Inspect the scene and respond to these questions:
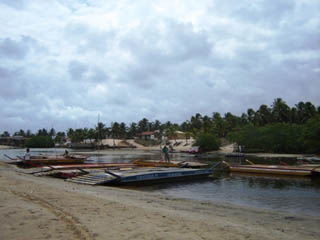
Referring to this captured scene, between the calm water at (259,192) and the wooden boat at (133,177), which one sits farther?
the wooden boat at (133,177)

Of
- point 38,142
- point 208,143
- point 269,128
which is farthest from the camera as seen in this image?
point 38,142

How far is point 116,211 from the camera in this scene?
962 centimetres

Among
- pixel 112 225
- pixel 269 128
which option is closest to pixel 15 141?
pixel 269 128

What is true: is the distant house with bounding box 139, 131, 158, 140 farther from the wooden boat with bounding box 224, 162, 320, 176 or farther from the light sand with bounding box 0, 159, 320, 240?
the light sand with bounding box 0, 159, 320, 240

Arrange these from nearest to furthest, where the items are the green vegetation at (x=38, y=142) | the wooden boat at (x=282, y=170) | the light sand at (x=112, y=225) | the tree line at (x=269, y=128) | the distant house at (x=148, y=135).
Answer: the light sand at (x=112, y=225) < the wooden boat at (x=282, y=170) < the tree line at (x=269, y=128) < the distant house at (x=148, y=135) < the green vegetation at (x=38, y=142)

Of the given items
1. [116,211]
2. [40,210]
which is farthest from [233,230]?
[40,210]

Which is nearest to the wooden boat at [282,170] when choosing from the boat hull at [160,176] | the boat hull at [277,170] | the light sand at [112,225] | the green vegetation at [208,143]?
the boat hull at [277,170]

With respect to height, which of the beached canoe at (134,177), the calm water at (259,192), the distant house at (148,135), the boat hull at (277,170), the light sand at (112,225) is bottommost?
the calm water at (259,192)

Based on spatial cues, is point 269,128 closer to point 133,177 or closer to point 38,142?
point 133,177

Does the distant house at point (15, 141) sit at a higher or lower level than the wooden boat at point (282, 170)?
higher

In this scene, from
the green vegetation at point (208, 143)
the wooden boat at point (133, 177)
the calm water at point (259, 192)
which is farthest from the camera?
the green vegetation at point (208, 143)

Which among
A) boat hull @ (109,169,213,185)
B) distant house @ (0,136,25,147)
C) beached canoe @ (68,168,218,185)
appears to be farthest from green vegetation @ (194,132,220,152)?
distant house @ (0,136,25,147)

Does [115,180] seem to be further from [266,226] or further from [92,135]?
[92,135]

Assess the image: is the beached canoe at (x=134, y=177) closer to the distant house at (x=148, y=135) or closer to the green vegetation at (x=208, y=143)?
the green vegetation at (x=208, y=143)
